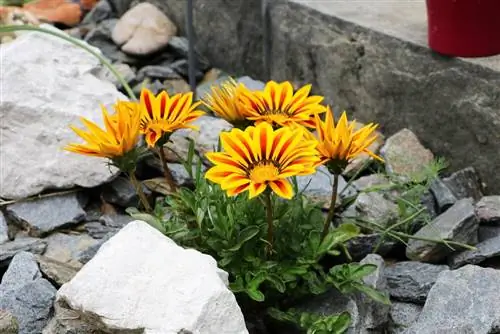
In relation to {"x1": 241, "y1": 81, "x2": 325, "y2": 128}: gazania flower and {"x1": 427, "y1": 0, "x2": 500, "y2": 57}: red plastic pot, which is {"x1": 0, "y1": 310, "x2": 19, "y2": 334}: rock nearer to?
{"x1": 241, "y1": 81, "x2": 325, "y2": 128}: gazania flower

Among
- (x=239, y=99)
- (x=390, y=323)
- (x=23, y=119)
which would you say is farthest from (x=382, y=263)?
(x=23, y=119)

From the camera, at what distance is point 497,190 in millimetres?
2170

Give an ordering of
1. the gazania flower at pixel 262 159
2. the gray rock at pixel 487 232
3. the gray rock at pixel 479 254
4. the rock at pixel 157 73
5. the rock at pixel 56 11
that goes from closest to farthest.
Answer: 1. the gazania flower at pixel 262 159
2. the gray rock at pixel 479 254
3. the gray rock at pixel 487 232
4. the rock at pixel 157 73
5. the rock at pixel 56 11

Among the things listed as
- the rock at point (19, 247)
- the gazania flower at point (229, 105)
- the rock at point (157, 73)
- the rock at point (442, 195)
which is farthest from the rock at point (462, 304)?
the rock at point (157, 73)

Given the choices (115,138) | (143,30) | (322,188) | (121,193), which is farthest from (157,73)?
(115,138)

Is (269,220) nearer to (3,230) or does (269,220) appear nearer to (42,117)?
(3,230)

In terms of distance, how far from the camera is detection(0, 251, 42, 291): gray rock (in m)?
1.77

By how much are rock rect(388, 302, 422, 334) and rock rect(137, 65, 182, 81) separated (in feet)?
4.75

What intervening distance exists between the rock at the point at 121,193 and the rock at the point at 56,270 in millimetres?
359

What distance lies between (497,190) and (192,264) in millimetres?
→ 950

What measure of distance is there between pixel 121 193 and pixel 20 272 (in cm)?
47

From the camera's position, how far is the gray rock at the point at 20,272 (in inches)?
69.6

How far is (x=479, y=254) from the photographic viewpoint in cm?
188

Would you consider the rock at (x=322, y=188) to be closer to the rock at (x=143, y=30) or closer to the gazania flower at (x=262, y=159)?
the gazania flower at (x=262, y=159)
